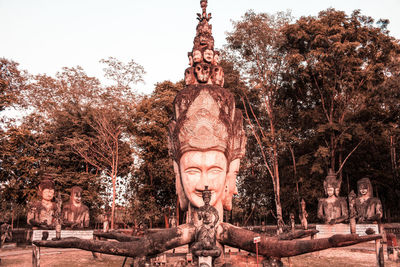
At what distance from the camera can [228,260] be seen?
7.56 meters

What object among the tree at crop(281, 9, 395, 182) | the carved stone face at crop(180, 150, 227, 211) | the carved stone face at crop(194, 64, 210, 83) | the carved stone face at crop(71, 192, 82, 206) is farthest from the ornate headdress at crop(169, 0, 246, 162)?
the tree at crop(281, 9, 395, 182)

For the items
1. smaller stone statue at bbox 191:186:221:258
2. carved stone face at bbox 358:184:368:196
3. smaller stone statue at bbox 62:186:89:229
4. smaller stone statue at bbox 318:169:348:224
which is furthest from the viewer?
carved stone face at bbox 358:184:368:196

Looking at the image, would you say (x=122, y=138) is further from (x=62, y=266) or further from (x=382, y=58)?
(x=382, y=58)

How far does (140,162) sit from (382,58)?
1857 cm

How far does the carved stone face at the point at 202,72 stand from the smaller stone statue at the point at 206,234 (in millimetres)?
3428

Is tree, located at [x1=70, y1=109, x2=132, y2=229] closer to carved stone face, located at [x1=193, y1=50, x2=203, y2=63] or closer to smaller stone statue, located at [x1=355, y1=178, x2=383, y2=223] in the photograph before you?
smaller stone statue, located at [x1=355, y1=178, x2=383, y2=223]

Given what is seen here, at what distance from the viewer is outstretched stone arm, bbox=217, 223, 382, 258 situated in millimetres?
5492

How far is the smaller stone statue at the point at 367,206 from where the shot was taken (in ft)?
50.9

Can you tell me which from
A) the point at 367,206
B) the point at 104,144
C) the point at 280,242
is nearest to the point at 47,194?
the point at 104,144

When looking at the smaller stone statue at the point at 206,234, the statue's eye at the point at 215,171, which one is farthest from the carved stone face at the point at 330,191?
the smaller stone statue at the point at 206,234

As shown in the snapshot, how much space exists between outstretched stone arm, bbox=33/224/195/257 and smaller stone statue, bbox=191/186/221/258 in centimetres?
51

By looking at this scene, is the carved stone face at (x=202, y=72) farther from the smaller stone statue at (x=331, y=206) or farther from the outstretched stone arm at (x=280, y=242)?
the smaller stone statue at (x=331, y=206)

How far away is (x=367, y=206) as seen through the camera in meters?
16.1

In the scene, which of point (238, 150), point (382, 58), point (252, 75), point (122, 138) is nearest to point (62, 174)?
point (122, 138)
